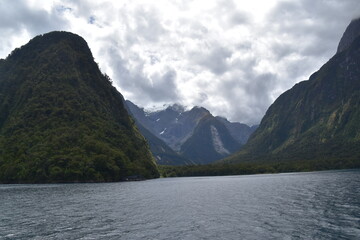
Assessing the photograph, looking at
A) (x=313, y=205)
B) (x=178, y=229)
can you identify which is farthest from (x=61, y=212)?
(x=313, y=205)

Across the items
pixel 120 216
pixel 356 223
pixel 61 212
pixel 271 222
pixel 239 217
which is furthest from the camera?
pixel 61 212

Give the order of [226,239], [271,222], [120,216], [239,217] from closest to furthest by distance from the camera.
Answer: [226,239]
[271,222]
[239,217]
[120,216]

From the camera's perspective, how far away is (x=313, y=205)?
7488cm

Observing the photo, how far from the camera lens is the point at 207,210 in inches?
2913

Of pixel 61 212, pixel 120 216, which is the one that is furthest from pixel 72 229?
pixel 61 212

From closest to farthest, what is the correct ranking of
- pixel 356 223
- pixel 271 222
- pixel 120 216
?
pixel 356 223
pixel 271 222
pixel 120 216

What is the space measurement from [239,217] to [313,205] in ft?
76.7

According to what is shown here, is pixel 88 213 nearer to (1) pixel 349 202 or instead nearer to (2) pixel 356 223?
(2) pixel 356 223

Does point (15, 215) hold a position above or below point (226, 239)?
above

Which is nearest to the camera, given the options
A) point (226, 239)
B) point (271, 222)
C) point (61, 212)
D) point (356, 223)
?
point (226, 239)

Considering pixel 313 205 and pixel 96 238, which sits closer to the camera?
pixel 96 238

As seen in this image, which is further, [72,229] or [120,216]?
[120,216]

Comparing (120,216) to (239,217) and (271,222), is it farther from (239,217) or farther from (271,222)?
(271,222)

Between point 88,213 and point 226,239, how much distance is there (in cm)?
3760
